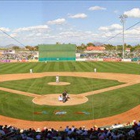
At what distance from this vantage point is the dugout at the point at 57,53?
80375 mm

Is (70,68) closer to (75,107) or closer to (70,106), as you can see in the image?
(70,106)

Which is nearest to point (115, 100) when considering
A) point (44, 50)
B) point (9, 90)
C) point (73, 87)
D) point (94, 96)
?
point (94, 96)

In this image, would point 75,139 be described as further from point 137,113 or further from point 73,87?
point 73,87

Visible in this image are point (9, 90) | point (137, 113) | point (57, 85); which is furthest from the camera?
point (57, 85)

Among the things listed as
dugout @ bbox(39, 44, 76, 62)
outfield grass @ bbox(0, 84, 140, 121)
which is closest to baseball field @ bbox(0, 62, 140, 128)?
outfield grass @ bbox(0, 84, 140, 121)

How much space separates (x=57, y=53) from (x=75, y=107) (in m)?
59.0

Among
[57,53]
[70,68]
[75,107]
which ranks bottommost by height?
[75,107]

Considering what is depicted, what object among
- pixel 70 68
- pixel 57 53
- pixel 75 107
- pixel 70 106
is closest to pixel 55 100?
pixel 70 106

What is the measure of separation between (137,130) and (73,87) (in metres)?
21.3

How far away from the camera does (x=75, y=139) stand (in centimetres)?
1091

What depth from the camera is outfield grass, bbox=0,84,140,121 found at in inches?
832

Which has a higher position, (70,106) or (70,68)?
(70,68)

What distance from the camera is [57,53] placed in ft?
267

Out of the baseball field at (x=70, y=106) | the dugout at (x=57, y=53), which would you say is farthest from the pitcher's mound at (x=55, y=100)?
the dugout at (x=57, y=53)
